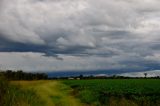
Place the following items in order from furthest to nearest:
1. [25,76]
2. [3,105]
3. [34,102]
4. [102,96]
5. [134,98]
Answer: [25,76] < [102,96] < [134,98] < [34,102] < [3,105]

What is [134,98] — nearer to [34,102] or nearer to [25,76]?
[34,102]

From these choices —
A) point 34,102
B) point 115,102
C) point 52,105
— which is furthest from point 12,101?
point 115,102

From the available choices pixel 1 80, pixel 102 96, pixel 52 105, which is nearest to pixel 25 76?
pixel 102 96

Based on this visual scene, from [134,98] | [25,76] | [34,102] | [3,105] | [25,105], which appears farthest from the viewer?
[25,76]

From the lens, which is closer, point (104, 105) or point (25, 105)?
point (25, 105)

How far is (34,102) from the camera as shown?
22.8 metres

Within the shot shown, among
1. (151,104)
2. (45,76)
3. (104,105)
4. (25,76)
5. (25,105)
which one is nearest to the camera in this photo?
(25,105)

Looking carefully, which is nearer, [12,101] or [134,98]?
[12,101]

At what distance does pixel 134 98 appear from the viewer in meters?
30.4

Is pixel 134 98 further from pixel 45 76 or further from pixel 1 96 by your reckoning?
pixel 45 76

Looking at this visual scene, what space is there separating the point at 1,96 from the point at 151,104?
1141 centimetres

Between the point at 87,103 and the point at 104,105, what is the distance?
12.6 feet

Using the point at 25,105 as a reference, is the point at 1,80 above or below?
above

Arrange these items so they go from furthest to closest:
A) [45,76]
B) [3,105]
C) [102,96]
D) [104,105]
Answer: [45,76] < [102,96] < [104,105] < [3,105]
